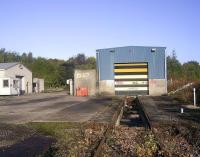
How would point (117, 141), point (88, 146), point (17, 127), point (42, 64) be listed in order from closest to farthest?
point (88, 146) → point (117, 141) → point (17, 127) → point (42, 64)

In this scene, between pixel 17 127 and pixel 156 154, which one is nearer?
pixel 156 154

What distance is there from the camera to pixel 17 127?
13.3 metres

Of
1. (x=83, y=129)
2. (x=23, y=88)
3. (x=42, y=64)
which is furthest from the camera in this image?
(x=42, y=64)

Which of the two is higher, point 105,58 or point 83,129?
point 105,58

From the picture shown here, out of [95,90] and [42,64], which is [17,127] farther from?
[42,64]

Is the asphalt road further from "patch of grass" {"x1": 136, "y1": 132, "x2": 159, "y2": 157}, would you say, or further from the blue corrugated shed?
the blue corrugated shed

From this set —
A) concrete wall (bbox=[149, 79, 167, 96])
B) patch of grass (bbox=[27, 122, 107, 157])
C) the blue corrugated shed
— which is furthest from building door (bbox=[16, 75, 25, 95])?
patch of grass (bbox=[27, 122, 107, 157])

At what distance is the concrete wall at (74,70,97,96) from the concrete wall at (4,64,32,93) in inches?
423

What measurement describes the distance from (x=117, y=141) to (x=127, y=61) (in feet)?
104

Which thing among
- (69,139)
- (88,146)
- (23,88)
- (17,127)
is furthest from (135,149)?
(23,88)

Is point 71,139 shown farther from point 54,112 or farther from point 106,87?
point 106,87

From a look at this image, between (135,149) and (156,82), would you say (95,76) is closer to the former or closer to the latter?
(156,82)

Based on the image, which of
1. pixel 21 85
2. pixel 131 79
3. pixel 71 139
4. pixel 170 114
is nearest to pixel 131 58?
pixel 131 79

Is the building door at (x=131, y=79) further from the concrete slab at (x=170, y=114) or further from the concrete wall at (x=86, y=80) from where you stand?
the concrete slab at (x=170, y=114)
